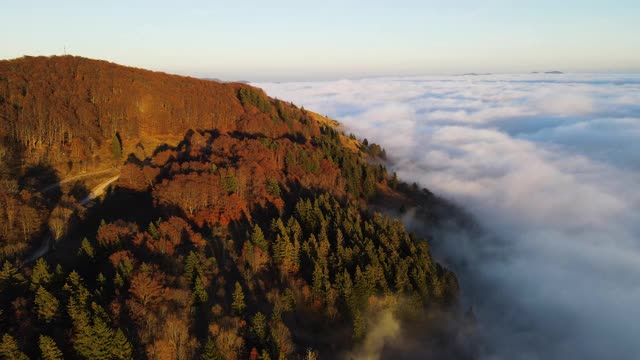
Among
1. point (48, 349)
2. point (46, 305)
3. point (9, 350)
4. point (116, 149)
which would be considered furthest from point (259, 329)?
point (116, 149)

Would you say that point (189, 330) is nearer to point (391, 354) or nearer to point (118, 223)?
point (118, 223)

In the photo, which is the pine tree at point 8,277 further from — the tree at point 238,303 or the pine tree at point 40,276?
the tree at point 238,303

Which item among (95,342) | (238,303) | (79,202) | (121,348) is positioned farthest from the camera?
(79,202)

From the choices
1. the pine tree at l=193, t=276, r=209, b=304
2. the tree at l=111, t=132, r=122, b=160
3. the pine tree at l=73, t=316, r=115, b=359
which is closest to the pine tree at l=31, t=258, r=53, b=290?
the pine tree at l=73, t=316, r=115, b=359

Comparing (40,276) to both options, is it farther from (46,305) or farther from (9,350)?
(9,350)

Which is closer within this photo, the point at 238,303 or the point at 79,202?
the point at 238,303

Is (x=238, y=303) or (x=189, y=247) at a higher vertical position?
(x=189, y=247)
